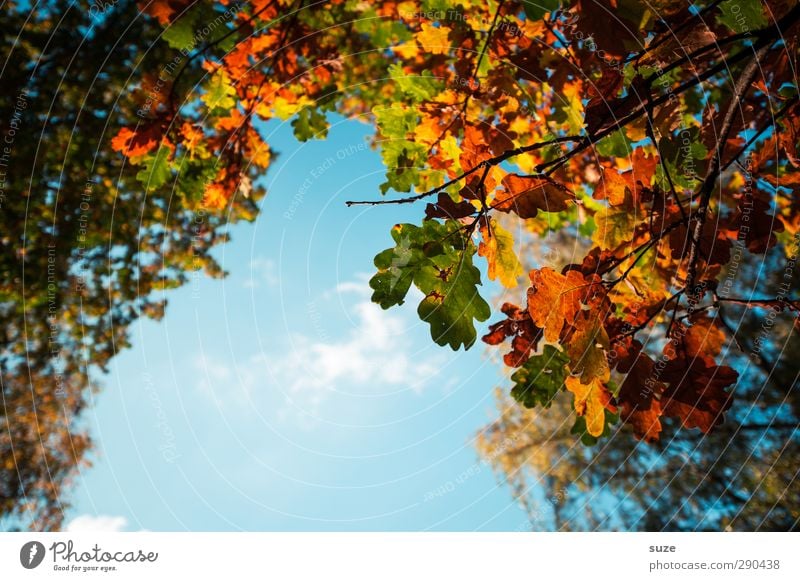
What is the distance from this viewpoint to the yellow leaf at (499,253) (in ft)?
7.25

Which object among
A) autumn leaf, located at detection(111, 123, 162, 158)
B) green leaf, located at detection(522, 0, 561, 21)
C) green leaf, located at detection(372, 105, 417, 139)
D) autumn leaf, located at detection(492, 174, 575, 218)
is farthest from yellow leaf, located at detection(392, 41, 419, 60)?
autumn leaf, located at detection(492, 174, 575, 218)

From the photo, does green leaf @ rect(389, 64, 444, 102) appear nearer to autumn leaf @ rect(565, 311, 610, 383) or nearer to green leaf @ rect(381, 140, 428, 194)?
green leaf @ rect(381, 140, 428, 194)

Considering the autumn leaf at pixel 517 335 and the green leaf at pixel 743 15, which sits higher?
the green leaf at pixel 743 15

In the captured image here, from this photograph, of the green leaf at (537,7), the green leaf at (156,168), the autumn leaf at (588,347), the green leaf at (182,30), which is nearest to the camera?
the autumn leaf at (588,347)

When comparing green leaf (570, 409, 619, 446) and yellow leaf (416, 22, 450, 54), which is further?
yellow leaf (416, 22, 450, 54)

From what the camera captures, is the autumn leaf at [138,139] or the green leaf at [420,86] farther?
the green leaf at [420,86]

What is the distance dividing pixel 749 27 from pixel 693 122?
197cm

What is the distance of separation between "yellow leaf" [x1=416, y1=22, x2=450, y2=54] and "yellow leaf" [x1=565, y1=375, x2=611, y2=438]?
2545 mm

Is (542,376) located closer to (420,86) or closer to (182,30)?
(420,86)

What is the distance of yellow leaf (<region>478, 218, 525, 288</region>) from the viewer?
7.25ft

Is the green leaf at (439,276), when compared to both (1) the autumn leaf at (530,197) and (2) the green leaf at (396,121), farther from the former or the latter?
(2) the green leaf at (396,121)

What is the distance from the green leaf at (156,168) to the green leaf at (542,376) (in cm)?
287

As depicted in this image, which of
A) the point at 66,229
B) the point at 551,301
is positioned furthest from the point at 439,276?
the point at 66,229

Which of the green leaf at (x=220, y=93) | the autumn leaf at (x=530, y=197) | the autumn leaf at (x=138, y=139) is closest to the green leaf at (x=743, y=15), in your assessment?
the autumn leaf at (x=530, y=197)
